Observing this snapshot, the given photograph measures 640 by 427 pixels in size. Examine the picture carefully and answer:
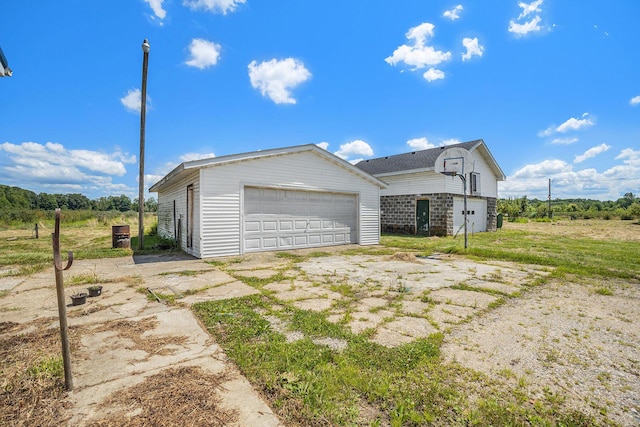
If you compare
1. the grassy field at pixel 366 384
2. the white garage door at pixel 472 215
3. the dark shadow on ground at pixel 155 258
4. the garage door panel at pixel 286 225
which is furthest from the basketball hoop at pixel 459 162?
the dark shadow on ground at pixel 155 258

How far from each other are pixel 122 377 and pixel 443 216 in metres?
14.7

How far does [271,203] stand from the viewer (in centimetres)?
938

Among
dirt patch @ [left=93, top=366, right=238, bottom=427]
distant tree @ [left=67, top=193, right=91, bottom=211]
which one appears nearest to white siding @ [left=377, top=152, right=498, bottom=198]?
dirt patch @ [left=93, top=366, right=238, bottom=427]

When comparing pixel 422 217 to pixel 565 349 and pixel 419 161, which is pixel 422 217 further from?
pixel 565 349

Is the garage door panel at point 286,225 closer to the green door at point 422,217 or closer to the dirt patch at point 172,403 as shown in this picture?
the dirt patch at point 172,403

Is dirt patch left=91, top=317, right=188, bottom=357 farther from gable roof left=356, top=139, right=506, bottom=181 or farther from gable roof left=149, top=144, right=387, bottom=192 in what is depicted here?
gable roof left=356, top=139, right=506, bottom=181

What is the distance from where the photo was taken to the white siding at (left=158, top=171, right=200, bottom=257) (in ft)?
27.8

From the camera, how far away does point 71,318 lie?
11.1 feet

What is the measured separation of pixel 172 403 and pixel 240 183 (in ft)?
24.1

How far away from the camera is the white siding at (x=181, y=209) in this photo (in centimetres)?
848

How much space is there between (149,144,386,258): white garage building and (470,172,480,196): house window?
7125 millimetres

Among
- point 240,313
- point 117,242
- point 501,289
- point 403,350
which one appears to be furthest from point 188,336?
point 117,242

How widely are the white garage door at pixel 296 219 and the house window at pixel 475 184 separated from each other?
854 cm

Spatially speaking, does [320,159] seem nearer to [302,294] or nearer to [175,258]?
[175,258]
